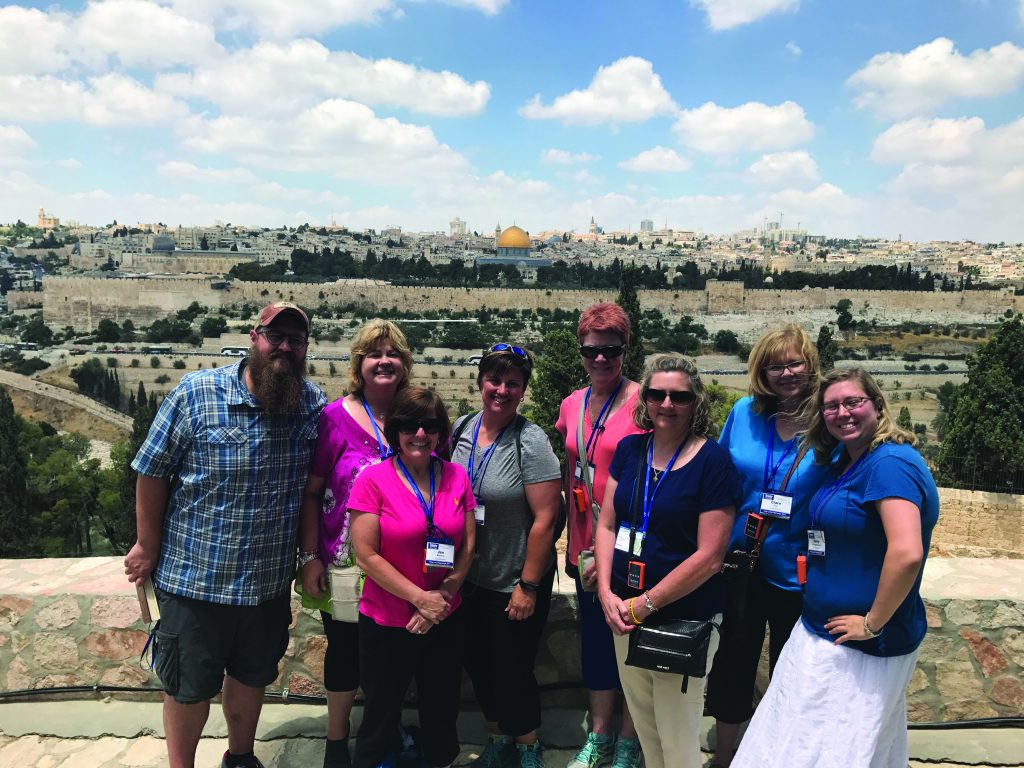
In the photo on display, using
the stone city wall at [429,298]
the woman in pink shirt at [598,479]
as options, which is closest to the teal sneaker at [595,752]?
the woman in pink shirt at [598,479]

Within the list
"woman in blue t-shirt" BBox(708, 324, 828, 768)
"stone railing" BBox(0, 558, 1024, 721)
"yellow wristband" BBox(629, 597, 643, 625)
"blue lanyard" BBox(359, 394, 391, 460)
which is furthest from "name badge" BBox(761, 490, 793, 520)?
"blue lanyard" BBox(359, 394, 391, 460)

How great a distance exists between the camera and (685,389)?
1.65 m

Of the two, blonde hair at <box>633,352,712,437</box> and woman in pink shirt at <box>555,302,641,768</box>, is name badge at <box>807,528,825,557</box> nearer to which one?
blonde hair at <box>633,352,712,437</box>

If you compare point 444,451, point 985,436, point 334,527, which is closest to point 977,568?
point 444,451

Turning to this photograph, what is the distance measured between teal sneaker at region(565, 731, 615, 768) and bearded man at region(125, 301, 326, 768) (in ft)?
2.86

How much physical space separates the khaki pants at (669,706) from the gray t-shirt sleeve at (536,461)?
41 centimetres

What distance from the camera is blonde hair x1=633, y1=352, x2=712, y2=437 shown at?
167 cm

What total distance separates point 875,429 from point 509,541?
875 millimetres

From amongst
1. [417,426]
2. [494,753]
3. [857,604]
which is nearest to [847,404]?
[857,604]

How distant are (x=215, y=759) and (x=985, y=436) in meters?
10.3

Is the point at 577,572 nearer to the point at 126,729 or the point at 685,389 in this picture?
the point at 685,389

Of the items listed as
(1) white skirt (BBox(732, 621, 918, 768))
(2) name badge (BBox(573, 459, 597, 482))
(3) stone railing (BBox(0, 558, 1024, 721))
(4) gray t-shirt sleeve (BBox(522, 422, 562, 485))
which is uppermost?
(4) gray t-shirt sleeve (BBox(522, 422, 562, 485))

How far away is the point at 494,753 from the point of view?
6.39 ft

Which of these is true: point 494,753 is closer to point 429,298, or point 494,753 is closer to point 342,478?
point 342,478
